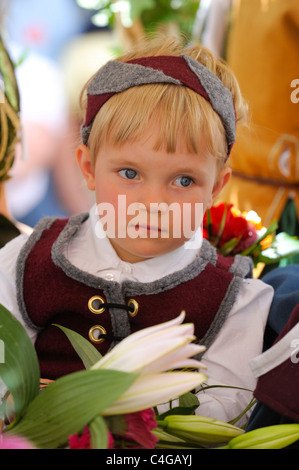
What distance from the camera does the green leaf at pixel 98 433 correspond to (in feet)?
1.40

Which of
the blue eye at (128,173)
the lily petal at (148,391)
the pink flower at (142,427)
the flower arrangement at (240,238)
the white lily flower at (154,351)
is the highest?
the blue eye at (128,173)

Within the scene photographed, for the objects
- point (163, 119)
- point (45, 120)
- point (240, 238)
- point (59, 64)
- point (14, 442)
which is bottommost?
point (45, 120)

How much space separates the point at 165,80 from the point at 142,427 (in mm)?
376

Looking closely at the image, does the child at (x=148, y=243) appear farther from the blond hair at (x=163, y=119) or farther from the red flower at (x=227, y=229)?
the red flower at (x=227, y=229)

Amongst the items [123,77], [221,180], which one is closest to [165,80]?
[123,77]

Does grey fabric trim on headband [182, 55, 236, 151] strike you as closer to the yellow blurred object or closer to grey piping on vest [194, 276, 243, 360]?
grey piping on vest [194, 276, 243, 360]

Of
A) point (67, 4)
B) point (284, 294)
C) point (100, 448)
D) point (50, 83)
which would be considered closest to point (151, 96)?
point (284, 294)

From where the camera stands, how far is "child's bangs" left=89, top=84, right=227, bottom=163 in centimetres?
66

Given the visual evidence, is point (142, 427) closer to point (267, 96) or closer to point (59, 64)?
point (267, 96)

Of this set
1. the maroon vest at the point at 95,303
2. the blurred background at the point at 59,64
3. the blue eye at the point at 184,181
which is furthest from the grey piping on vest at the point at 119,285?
the blurred background at the point at 59,64

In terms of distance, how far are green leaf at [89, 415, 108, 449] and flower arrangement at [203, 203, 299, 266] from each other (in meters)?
0.54

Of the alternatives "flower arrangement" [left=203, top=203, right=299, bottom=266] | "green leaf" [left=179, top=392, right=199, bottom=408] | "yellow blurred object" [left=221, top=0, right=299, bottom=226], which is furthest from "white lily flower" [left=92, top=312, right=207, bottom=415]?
"yellow blurred object" [left=221, top=0, right=299, bottom=226]

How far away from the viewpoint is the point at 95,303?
0.74 metres
